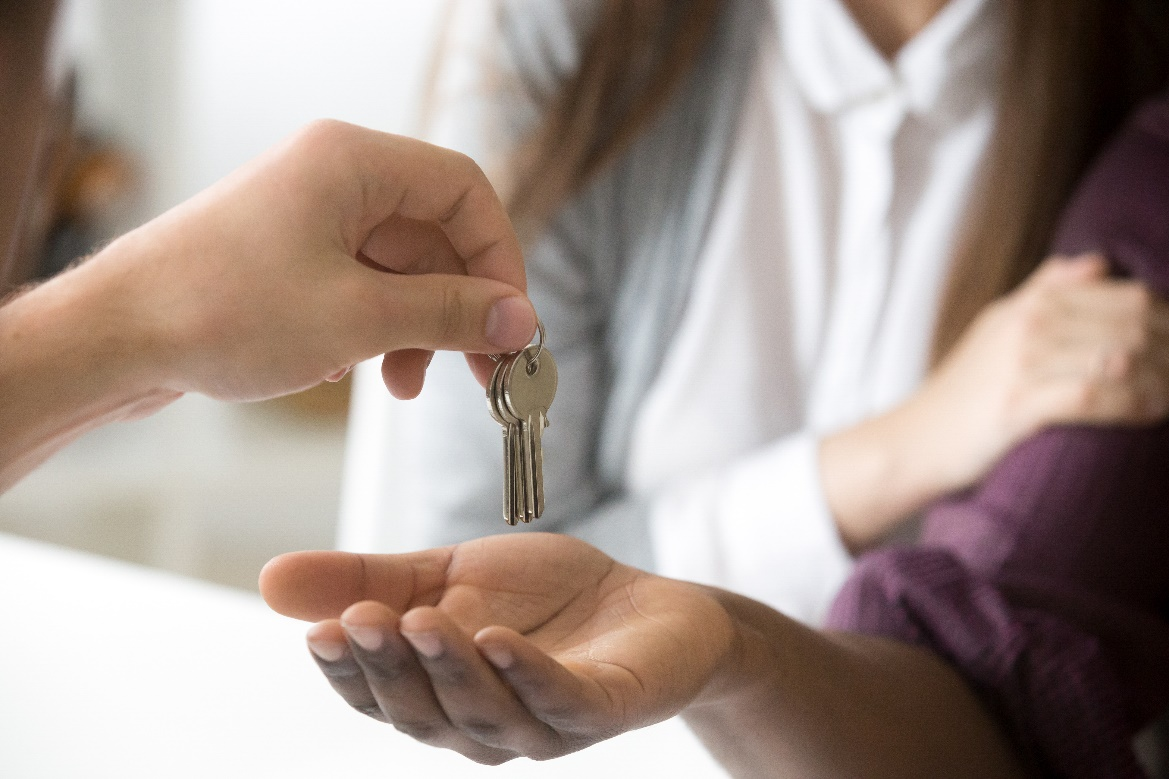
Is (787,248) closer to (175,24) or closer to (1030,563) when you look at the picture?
(1030,563)

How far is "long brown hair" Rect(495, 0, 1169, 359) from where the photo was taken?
2.83 feet

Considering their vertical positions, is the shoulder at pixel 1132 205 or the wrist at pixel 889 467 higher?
the shoulder at pixel 1132 205

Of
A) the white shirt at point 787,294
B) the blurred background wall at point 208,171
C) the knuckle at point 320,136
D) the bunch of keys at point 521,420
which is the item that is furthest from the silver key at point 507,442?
the blurred background wall at point 208,171

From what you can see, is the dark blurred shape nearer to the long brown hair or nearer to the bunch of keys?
the long brown hair

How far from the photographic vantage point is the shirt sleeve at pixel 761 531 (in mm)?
849

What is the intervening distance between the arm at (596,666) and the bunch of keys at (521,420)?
24 millimetres

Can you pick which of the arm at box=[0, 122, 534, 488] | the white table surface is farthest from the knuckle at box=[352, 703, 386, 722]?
the white table surface

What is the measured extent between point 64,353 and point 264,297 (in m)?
0.08

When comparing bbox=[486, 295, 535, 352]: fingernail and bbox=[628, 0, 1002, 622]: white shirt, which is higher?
bbox=[486, 295, 535, 352]: fingernail

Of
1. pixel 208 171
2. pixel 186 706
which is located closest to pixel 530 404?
pixel 186 706

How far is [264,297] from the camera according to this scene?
40cm

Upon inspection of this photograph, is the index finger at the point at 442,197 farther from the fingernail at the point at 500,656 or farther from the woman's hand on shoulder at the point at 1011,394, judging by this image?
the woman's hand on shoulder at the point at 1011,394

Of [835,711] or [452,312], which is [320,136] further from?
[835,711]

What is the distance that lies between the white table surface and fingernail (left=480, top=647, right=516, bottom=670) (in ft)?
1.16
